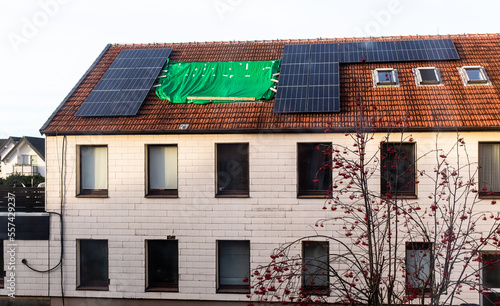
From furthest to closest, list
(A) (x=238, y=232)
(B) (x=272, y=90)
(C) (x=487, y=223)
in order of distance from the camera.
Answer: (B) (x=272, y=90) < (A) (x=238, y=232) < (C) (x=487, y=223)

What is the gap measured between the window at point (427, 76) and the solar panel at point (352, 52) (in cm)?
165

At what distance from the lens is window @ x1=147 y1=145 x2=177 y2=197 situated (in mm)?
14570

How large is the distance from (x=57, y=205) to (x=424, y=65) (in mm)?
11140

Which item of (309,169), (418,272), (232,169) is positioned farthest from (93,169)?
(418,272)

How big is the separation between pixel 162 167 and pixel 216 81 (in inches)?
124

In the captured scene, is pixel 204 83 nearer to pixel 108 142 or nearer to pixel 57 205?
pixel 108 142

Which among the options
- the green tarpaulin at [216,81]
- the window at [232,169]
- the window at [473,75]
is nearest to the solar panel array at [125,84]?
the green tarpaulin at [216,81]

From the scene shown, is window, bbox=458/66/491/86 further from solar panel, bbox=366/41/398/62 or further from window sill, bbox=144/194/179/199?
window sill, bbox=144/194/179/199

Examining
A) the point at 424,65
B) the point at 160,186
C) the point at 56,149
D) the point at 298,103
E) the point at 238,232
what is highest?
the point at 424,65

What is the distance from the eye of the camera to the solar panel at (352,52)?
1605cm

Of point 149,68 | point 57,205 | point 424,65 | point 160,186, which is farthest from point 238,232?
point 424,65

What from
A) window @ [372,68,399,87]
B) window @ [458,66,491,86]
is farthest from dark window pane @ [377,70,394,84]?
window @ [458,66,491,86]

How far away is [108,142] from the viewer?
14.6 m

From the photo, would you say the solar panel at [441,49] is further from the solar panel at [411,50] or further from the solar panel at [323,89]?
the solar panel at [323,89]
